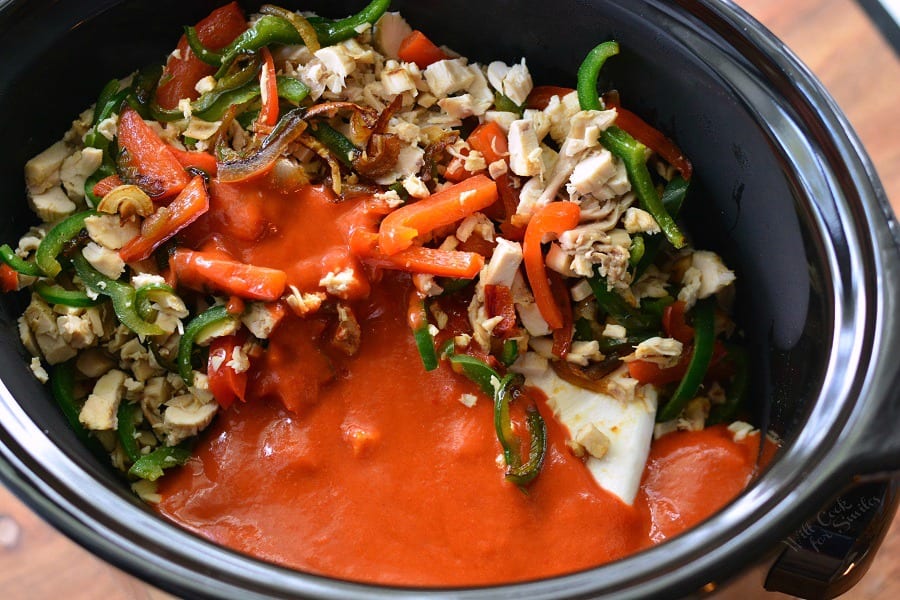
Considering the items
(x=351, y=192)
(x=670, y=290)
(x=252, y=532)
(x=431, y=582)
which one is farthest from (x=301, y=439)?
(x=670, y=290)

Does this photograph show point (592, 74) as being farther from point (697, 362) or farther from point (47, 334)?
point (47, 334)

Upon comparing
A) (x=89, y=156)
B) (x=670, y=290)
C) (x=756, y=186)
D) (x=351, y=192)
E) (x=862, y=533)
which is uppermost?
(x=89, y=156)

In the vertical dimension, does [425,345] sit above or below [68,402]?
below

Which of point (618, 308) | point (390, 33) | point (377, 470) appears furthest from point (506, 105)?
point (377, 470)

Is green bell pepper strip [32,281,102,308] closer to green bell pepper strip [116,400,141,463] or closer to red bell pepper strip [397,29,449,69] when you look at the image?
green bell pepper strip [116,400,141,463]

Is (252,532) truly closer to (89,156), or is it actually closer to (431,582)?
(431,582)

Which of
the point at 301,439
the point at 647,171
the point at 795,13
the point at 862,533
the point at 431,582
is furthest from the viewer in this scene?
the point at 795,13
